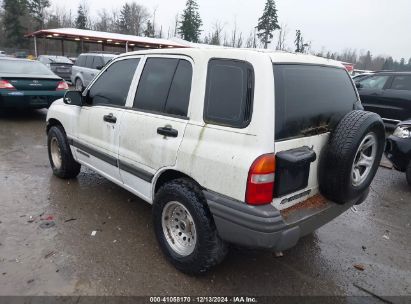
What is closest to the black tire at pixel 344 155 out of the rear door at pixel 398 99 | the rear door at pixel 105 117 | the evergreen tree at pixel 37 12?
the rear door at pixel 105 117

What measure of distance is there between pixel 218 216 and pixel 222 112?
778 mm

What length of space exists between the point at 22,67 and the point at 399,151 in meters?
8.87

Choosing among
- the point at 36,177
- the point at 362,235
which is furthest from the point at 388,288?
the point at 36,177

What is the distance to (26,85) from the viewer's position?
27.1ft

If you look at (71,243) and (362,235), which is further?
(362,235)

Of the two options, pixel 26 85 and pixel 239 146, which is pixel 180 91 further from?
pixel 26 85

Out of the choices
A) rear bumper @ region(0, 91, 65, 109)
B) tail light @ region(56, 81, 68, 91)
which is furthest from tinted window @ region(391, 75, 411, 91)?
rear bumper @ region(0, 91, 65, 109)

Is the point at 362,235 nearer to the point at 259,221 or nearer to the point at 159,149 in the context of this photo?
the point at 259,221

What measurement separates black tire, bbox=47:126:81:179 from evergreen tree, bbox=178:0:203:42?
60.1 m

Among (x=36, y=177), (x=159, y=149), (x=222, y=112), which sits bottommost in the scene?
(x=36, y=177)

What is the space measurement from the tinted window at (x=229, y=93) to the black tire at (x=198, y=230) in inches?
23.8

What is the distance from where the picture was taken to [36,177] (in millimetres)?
5004

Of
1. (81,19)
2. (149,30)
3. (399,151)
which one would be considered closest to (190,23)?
(149,30)

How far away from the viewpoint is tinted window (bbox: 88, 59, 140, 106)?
3.58 m
